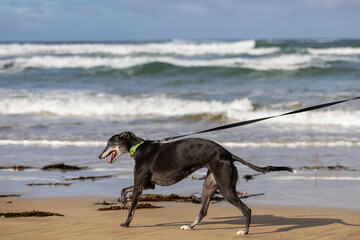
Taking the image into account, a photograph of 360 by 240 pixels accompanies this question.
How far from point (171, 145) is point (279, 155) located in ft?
17.9

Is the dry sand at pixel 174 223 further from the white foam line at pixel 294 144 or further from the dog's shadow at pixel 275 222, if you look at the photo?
the white foam line at pixel 294 144

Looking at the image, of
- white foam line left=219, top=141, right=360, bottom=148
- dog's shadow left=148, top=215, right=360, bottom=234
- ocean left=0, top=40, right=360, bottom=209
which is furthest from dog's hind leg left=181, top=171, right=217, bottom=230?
white foam line left=219, top=141, right=360, bottom=148

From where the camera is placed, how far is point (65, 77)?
28.8 metres

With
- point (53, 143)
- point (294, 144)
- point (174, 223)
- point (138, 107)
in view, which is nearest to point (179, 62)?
point (138, 107)

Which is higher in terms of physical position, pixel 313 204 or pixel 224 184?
pixel 224 184

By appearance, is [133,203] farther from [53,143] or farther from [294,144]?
[53,143]

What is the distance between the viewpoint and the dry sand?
5.58m

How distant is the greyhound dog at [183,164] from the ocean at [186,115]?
1.76 metres

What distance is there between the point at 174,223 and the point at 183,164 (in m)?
0.87

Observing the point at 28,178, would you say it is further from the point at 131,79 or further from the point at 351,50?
the point at 351,50

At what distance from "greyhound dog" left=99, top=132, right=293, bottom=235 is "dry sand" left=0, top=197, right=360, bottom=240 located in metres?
0.21

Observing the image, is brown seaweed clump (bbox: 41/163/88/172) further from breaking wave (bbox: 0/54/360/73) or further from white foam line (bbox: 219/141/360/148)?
breaking wave (bbox: 0/54/360/73)

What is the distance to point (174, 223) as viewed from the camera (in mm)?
6145

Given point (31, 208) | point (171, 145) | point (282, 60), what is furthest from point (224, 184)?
point (282, 60)
